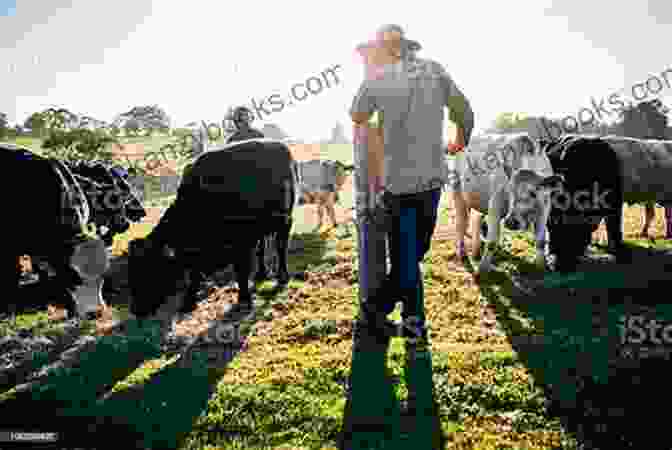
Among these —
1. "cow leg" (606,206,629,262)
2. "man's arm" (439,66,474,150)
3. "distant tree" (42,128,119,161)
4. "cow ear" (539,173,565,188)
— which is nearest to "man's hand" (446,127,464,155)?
"man's arm" (439,66,474,150)

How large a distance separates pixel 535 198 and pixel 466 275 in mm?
1532

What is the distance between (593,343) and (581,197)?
338cm

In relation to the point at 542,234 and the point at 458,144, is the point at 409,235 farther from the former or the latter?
the point at 542,234

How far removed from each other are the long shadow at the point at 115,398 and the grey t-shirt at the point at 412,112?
A: 247cm

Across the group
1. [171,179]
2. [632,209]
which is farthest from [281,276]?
[171,179]

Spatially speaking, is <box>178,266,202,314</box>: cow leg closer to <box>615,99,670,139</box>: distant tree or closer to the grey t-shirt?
the grey t-shirt

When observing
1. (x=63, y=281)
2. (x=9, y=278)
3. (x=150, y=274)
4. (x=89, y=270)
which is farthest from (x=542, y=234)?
(x=9, y=278)

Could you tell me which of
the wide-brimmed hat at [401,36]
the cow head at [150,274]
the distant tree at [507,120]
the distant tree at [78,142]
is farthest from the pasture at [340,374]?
the distant tree at [507,120]

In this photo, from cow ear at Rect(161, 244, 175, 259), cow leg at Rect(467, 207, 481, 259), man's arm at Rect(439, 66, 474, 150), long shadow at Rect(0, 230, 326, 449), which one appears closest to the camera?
long shadow at Rect(0, 230, 326, 449)

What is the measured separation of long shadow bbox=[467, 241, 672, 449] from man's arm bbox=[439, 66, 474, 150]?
85.1 inches

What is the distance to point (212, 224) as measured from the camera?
543cm

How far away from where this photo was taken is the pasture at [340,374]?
10.3 ft

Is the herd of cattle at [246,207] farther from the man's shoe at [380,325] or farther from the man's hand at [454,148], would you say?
the man's hand at [454,148]

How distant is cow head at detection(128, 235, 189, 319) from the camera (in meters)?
4.71
